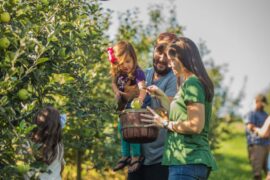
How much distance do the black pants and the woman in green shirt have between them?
60 cm

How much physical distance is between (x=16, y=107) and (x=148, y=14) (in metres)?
7.64

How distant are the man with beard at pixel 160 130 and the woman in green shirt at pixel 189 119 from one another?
60 centimetres

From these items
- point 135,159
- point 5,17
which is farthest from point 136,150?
point 5,17

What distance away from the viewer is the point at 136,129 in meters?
5.77

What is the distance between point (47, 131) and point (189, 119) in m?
0.95

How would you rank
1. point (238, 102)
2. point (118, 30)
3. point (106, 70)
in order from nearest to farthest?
point (106, 70)
point (118, 30)
point (238, 102)

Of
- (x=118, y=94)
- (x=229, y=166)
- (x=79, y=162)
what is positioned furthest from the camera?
(x=229, y=166)

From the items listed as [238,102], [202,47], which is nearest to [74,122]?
[202,47]

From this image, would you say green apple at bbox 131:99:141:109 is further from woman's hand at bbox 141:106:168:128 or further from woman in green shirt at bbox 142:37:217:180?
woman in green shirt at bbox 142:37:217:180

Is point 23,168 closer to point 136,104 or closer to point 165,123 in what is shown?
point 165,123

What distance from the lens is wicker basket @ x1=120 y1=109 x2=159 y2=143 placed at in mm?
5762

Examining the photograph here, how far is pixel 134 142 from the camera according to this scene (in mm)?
5867

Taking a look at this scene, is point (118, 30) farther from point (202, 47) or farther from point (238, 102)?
point (238, 102)

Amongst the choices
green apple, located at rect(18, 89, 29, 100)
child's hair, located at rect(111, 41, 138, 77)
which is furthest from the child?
green apple, located at rect(18, 89, 29, 100)
